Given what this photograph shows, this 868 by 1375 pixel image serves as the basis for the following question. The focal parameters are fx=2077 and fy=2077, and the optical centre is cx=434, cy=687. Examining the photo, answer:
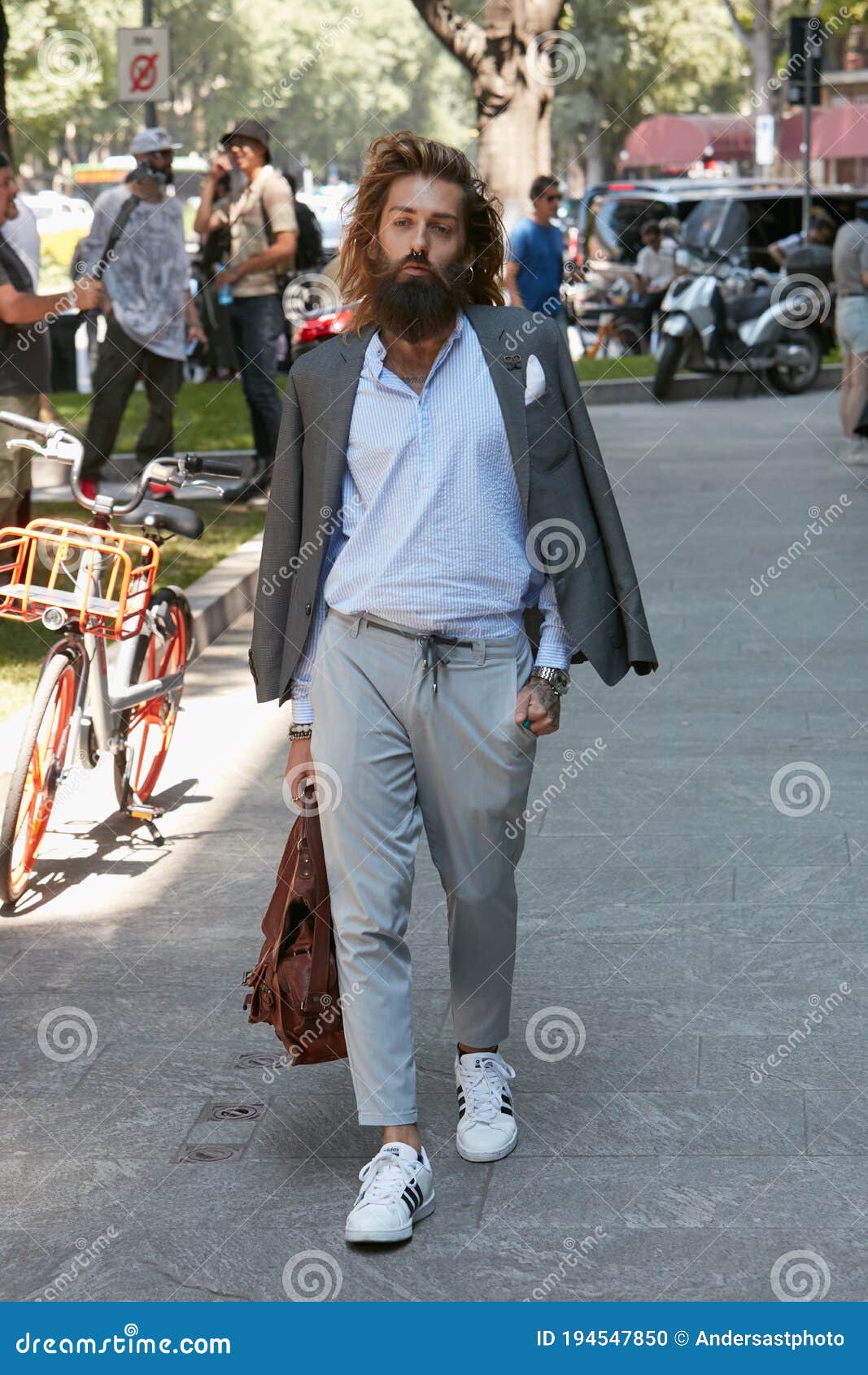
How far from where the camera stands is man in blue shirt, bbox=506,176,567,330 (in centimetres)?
1672

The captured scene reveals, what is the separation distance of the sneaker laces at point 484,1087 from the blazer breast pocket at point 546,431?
116 cm

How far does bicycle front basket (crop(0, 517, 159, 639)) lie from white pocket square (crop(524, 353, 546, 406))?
6.51 ft

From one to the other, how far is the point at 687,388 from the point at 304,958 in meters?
17.3

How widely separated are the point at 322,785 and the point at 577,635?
20.9 inches

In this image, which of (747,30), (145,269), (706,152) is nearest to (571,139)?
(706,152)

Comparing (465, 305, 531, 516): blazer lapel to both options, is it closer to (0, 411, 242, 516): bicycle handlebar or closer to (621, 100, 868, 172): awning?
(0, 411, 242, 516): bicycle handlebar

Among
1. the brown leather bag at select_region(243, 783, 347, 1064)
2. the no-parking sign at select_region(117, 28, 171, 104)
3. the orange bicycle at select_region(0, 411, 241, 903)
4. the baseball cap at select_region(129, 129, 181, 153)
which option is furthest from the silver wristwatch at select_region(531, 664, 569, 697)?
the no-parking sign at select_region(117, 28, 171, 104)

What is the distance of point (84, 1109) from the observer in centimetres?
419

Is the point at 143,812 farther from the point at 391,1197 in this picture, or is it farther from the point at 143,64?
the point at 143,64

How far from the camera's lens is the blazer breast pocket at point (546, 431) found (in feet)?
12.1

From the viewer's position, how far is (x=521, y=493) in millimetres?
3678

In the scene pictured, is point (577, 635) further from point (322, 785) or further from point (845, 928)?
point (845, 928)

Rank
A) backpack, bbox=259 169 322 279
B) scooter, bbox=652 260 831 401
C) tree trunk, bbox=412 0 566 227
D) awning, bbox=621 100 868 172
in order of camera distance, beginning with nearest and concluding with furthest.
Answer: backpack, bbox=259 169 322 279
scooter, bbox=652 260 831 401
tree trunk, bbox=412 0 566 227
awning, bbox=621 100 868 172

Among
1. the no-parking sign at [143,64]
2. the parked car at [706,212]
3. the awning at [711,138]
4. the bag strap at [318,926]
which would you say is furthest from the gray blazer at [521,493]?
the awning at [711,138]
